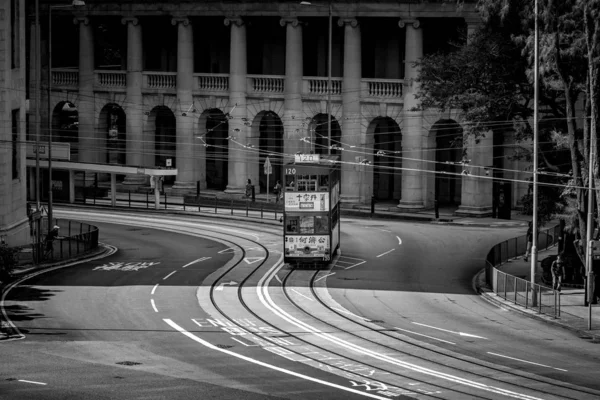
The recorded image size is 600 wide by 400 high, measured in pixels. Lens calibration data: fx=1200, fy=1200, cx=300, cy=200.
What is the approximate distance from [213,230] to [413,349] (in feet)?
118

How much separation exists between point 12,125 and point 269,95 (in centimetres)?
2970

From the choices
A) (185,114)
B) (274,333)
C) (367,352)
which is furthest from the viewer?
(185,114)

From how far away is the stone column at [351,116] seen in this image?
82.2 meters

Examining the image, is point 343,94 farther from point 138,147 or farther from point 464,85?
point 464,85

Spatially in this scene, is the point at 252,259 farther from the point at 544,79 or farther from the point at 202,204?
the point at 202,204

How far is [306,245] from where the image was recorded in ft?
175

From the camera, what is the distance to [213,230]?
231 ft

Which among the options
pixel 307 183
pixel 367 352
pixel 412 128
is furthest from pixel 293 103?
pixel 367 352

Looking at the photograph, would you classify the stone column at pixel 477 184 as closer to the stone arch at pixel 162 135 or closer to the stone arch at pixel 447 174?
the stone arch at pixel 447 174

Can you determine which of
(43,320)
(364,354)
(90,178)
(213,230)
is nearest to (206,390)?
(364,354)

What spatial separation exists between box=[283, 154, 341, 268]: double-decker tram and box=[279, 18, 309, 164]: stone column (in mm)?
31345

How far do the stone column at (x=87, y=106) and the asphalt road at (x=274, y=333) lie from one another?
32.7 metres

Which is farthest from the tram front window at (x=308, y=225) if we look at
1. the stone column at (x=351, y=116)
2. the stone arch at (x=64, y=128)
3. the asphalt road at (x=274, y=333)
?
the stone arch at (x=64, y=128)

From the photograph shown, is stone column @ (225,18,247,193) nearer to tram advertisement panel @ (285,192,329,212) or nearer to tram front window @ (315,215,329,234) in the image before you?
tram advertisement panel @ (285,192,329,212)
